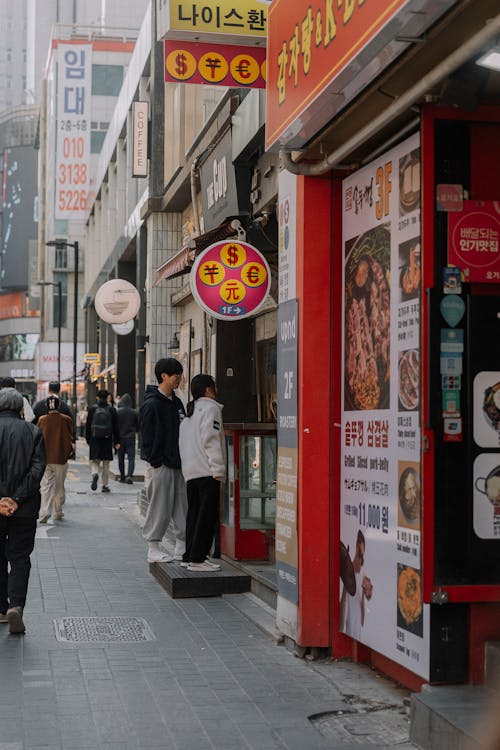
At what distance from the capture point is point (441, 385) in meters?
6.31

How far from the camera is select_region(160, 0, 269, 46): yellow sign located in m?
10.8

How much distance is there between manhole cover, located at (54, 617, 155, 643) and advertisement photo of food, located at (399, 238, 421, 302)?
3.53 metres

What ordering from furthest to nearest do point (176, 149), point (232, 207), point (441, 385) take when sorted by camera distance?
point (176, 149) → point (232, 207) → point (441, 385)

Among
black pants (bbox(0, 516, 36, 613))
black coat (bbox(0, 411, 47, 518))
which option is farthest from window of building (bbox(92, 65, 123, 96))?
black pants (bbox(0, 516, 36, 613))

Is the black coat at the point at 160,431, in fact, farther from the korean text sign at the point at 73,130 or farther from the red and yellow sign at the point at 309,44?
the korean text sign at the point at 73,130

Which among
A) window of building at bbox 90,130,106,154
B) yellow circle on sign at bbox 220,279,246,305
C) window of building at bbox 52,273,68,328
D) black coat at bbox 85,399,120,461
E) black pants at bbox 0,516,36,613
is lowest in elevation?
black pants at bbox 0,516,36,613

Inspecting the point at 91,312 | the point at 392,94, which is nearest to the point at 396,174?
the point at 392,94

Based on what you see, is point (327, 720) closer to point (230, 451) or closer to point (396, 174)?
point (396, 174)

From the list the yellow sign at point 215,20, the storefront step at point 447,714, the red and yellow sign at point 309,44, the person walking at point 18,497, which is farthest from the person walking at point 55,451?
the storefront step at point 447,714

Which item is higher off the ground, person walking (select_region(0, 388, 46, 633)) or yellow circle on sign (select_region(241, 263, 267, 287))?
yellow circle on sign (select_region(241, 263, 267, 287))

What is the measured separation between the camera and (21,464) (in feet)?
29.4

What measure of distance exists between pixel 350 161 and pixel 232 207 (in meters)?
5.70

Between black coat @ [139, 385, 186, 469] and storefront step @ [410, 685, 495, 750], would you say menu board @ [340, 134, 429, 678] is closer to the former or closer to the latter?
storefront step @ [410, 685, 495, 750]

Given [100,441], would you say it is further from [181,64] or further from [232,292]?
[181,64]
